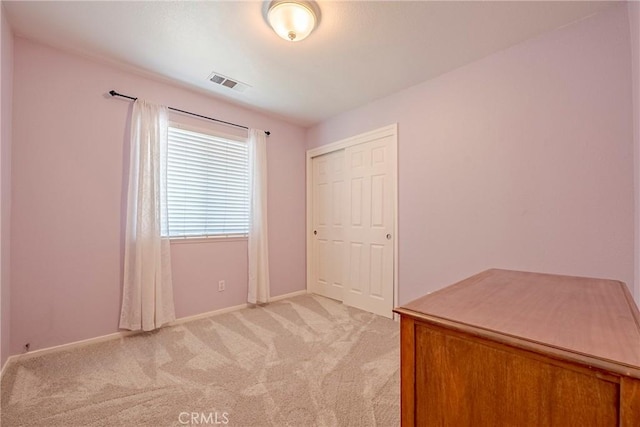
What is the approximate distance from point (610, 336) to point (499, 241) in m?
1.60

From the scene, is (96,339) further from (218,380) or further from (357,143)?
(357,143)

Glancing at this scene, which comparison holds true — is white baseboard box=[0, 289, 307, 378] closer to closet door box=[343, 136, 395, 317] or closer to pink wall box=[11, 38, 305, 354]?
pink wall box=[11, 38, 305, 354]

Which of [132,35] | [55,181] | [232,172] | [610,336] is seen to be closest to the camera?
[610,336]

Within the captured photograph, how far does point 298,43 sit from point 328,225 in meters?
2.26

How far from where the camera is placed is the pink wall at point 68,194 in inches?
81.9

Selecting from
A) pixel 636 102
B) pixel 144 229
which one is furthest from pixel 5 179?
pixel 636 102

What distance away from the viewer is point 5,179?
1.90 meters

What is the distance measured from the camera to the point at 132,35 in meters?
2.04

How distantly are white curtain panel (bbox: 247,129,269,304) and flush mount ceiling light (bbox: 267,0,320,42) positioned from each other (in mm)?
1629

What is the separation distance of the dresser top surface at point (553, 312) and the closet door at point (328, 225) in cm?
223

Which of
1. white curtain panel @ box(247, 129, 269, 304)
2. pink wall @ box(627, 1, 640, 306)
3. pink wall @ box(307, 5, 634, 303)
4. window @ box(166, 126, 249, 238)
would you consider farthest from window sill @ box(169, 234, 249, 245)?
pink wall @ box(627, 1, 640, 306)

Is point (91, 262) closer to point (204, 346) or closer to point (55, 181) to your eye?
point (55, 181)

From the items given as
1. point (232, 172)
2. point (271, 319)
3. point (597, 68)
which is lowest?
point (271, 319)

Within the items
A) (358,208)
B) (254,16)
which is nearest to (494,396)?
(254,16)
